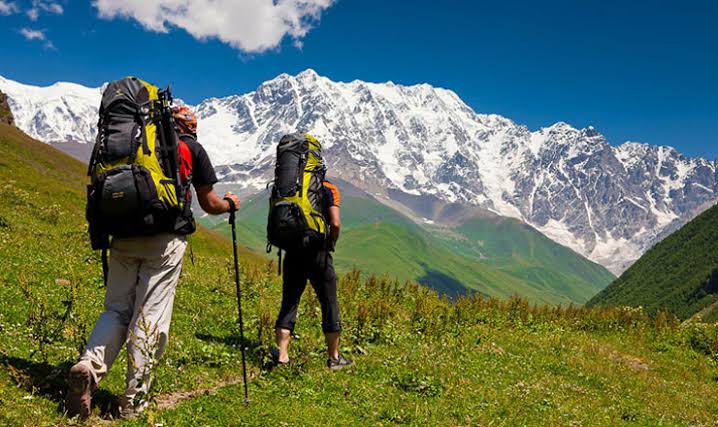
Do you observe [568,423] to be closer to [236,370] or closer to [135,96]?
[236,370]

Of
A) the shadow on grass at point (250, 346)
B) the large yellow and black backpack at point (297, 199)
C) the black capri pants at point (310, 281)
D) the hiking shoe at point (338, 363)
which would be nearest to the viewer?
the large yellow and black backpack at point (297, 199)

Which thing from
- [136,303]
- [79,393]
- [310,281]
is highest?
[310,281]

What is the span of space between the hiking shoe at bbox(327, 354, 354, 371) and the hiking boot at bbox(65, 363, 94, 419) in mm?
4763

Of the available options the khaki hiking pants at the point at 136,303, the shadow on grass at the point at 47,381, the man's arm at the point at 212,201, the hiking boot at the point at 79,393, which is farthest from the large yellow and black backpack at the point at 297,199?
the hiking boot at the point at 79,393

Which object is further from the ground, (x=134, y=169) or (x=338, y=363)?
(x=134, y=169)

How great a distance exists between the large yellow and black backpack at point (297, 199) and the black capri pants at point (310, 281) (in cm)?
44

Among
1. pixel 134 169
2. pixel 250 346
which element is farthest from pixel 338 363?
pixel 134 169

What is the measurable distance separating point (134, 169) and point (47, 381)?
10.9ft

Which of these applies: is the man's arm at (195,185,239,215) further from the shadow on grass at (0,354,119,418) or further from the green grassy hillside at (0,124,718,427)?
the shadow on grass at (0,354,119,418)

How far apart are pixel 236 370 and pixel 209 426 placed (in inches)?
109

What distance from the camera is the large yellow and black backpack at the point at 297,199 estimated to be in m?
9.14

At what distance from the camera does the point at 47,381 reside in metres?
7.43

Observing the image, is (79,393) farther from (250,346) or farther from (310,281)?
(250,346)

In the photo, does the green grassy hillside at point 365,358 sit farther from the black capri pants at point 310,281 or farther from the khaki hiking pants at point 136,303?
the black capri pants at point 310,281
